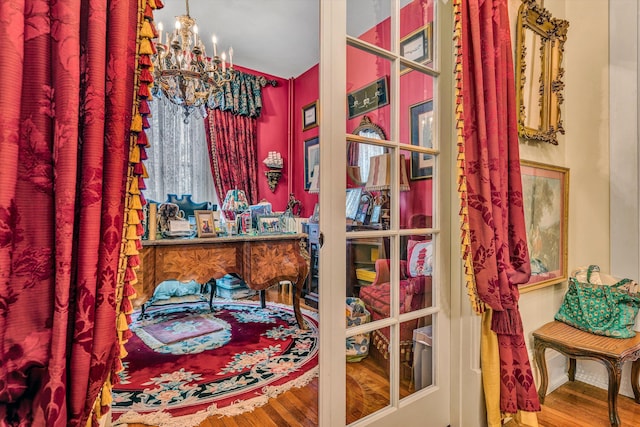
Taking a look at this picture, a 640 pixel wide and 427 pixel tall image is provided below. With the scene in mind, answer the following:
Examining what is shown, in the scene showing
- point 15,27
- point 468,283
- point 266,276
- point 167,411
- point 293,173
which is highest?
point 293,173

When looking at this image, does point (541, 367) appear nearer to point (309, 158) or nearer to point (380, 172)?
point (380, 172)

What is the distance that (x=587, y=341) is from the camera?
1838mm

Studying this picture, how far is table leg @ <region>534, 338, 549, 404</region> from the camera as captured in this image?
1.96m

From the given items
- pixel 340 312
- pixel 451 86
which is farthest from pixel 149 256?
pixel 451 86

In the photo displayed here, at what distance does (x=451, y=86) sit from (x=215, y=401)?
2200 mm

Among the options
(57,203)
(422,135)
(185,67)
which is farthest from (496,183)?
(185,67)

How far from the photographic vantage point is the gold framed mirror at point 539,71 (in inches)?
72.9

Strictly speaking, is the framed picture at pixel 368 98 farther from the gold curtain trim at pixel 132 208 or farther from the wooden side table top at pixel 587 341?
the wooden side table top at pixel 587 341

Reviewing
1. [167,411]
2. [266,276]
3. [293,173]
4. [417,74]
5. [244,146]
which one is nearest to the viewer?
[417,74]

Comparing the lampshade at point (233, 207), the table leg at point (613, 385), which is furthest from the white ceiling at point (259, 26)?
the table leg at point (613, 385)

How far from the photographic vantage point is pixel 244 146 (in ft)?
16.3

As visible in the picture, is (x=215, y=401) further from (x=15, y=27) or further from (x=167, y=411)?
(x=15, y=27)

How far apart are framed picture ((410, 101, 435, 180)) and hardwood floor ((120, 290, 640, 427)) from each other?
0.95m

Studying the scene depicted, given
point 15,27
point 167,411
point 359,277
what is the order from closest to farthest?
point 15,27 → point 359,277 → point 167,411
